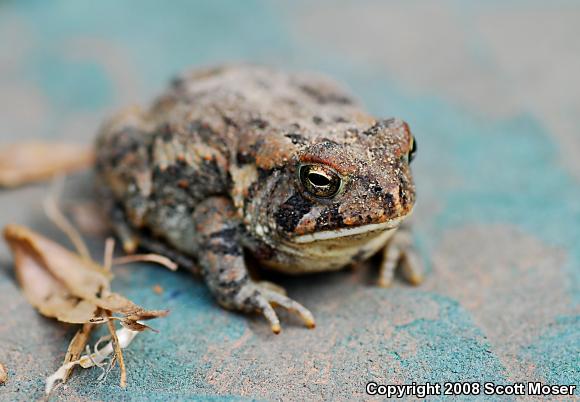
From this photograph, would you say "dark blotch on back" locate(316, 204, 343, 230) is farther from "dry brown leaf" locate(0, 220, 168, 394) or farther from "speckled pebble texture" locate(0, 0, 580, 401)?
"dry brown leaf" locate(0, 220, 168, 394)

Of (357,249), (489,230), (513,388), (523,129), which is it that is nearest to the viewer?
(513,388)

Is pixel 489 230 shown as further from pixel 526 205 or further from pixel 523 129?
pixel 523 129

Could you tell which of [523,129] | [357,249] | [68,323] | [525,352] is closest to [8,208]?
[68,323]

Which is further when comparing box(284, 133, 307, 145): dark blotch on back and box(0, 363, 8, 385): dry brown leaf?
box(284, 133, 307, 145): dark blotch on back

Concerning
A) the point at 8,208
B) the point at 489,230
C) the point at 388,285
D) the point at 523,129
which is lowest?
the point at 8,208

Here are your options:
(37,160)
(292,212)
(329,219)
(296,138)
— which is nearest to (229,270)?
(292,212)

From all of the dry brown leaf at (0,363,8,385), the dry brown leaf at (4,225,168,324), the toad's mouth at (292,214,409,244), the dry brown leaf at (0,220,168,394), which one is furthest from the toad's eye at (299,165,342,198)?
the dry brown leaf at (0,363,8,385)
